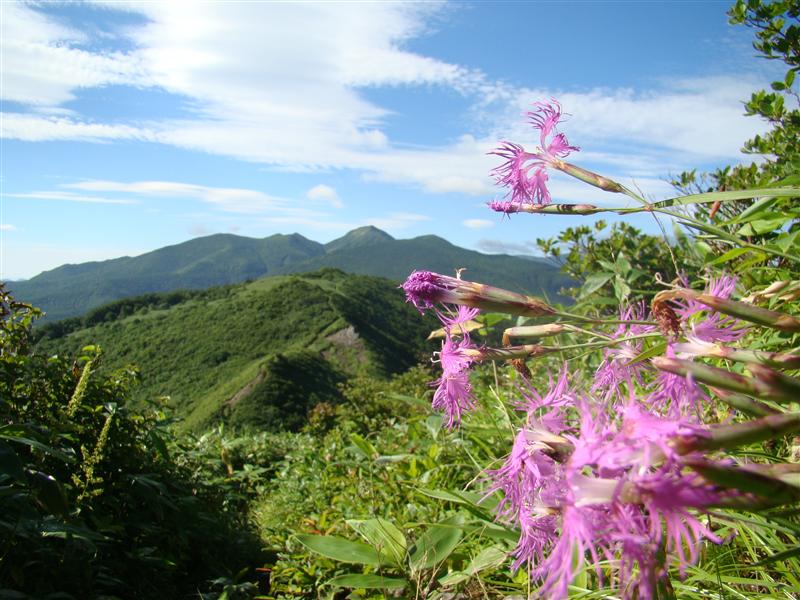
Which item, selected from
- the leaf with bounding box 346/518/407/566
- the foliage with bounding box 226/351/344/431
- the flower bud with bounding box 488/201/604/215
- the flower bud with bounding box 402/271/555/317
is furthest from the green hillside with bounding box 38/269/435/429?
the flower bud with bounding box 402/271/555/317

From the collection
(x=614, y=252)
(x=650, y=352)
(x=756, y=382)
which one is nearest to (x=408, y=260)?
(x=614, y=252)

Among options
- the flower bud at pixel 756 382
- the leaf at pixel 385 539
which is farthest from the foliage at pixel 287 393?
the flower bud at pixel 756 382

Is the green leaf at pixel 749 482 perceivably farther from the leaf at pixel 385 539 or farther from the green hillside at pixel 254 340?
the green hillside at pixel 254 340

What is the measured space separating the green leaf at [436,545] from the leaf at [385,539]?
5 cm

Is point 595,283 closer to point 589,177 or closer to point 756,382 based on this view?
point 589,177

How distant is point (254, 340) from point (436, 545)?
190ft

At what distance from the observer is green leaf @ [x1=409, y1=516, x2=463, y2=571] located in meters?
1.69

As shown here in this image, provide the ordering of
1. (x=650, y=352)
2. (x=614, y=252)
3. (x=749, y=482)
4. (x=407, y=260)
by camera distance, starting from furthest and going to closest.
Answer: (x=407, y=260)
(x=614, y=252)
(x=650, y=352)
(x=749, y=482)

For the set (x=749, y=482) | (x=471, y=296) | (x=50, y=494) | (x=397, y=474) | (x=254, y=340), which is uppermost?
(x=471, y=296)

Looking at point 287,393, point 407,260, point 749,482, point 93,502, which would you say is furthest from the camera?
point 407,260

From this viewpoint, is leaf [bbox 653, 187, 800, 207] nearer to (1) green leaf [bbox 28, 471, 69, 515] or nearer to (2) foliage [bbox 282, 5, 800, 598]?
(2) foliage [bbox 282, 5, 800, 598]

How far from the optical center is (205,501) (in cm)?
358

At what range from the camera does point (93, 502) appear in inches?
97.6

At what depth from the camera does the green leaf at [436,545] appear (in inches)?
66.5
